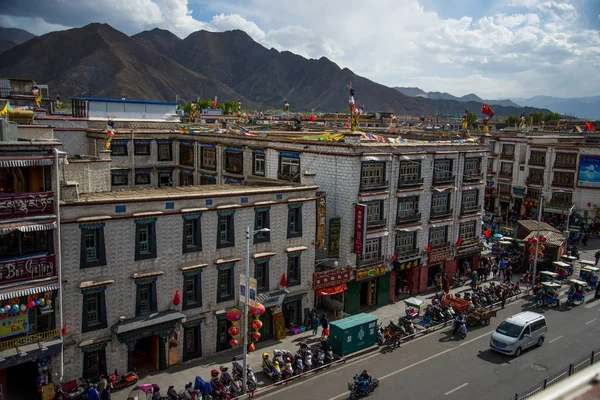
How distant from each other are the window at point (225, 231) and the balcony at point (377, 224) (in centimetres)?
1227

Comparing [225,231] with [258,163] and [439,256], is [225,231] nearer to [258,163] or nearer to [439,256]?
[258,163]

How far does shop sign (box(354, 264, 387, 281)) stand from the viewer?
3941 cm

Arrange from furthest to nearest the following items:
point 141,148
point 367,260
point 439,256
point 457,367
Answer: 1. point 141,148
2. point 439,256
3. point 367,260
4. point 457,367

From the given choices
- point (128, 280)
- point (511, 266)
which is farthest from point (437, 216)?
point (128, 280)

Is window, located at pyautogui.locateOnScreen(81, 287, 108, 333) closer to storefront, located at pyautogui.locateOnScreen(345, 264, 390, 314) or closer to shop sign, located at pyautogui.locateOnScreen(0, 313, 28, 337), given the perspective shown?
shop sign, located at pyautogui.locateOnScreen(0, 313, 28, 337)

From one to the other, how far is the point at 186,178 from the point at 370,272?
23093 millimetres

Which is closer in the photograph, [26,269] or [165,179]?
[26,269]

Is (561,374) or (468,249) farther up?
(468,249)

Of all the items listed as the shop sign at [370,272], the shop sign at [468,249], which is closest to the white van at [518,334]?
the shop sign at [370,272]

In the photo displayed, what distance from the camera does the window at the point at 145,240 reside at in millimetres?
28469

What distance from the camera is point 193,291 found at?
102ft

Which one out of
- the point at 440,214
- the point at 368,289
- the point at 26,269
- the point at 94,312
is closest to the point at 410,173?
the point at 440,214

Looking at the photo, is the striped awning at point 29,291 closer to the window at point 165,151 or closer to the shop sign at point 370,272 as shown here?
the shop sign at point 370,272

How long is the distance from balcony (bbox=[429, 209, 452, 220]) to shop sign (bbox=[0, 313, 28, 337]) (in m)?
32.2
